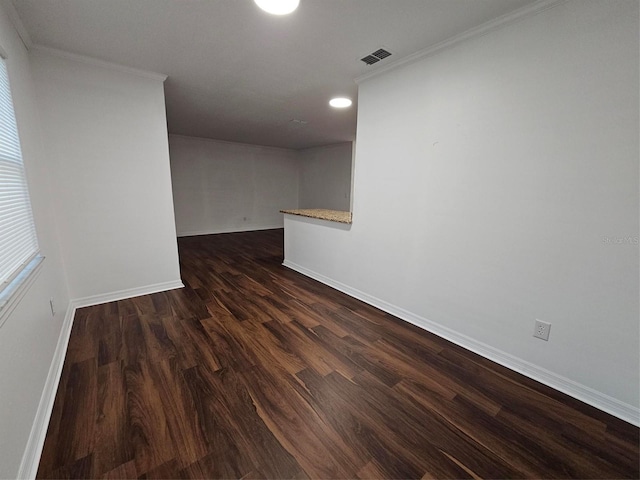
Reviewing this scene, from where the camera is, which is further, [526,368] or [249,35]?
[249,35]

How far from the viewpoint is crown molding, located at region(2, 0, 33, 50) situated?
5.43 ft

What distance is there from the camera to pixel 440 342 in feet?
7.06

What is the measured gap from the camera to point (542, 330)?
172cm

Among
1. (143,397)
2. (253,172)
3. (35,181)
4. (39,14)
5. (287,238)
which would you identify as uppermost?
(39,14)

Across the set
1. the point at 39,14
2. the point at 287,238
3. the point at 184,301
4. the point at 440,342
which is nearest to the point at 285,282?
the point at 287,238

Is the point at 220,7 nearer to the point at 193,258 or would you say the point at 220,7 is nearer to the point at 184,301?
the point at 184,301

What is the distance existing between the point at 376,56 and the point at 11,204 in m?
2.70

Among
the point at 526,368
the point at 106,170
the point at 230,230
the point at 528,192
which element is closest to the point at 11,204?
the point at 106,170

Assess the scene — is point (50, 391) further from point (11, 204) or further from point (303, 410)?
point (303, 410)

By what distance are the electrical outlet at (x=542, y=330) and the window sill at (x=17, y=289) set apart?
2.80 m

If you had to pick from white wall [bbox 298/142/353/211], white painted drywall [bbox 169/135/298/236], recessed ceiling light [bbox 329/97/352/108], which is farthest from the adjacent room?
white wall [bbox 298/142/353/211]

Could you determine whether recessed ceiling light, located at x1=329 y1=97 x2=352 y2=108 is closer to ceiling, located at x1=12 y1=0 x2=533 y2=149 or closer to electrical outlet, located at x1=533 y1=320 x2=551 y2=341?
ceiling, located at x1=12 y1=0 x2=533 y2=149

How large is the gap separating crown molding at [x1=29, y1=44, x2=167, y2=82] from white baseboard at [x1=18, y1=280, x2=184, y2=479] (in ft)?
7.26

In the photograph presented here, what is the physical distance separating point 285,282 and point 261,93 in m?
2.37
